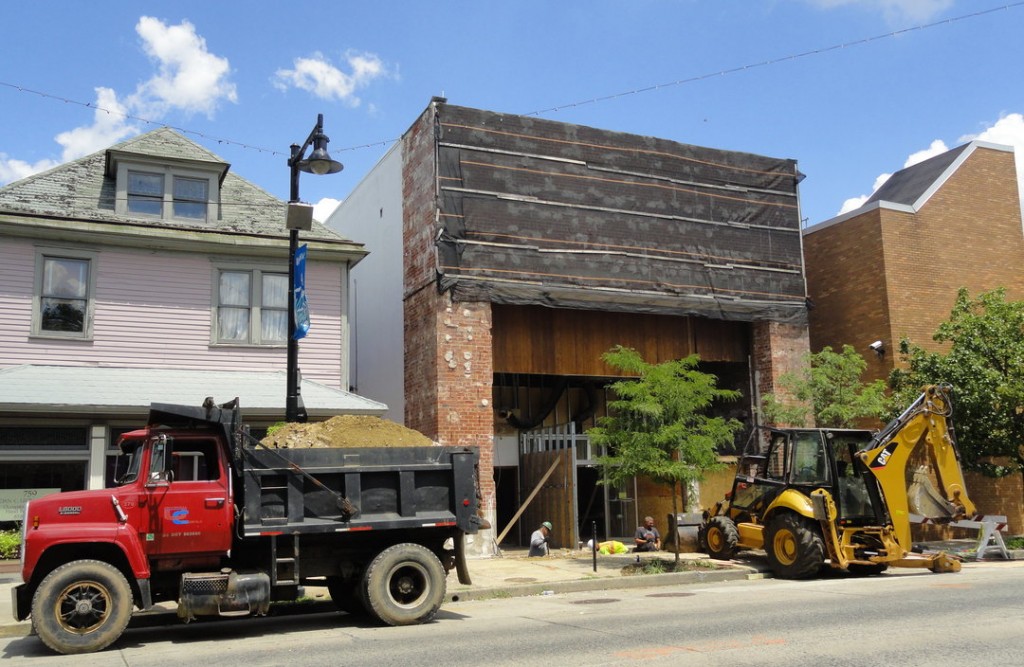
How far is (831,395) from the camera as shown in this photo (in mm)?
20250

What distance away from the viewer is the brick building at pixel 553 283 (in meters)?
19.5

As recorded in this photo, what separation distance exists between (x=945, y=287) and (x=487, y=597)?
1609cm

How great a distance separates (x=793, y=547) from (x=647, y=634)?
258 inches

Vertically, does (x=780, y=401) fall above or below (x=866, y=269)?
below

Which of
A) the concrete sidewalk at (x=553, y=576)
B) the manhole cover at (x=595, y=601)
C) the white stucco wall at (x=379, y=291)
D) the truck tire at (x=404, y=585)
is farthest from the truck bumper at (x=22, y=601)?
the white stucco wall at (x=379, y=291)

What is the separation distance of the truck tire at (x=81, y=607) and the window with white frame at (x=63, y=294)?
31.7ft

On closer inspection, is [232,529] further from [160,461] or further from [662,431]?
[662,431]

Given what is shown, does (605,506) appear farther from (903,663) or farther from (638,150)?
(903,663)

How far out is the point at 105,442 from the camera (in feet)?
56.7

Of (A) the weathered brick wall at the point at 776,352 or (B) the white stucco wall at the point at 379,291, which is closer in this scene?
(B) the white stucco wall at the point at 379,291

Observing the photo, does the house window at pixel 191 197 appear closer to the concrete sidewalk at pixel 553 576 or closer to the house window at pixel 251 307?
the house window at pixel 251 307

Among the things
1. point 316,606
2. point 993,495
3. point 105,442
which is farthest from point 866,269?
point 105,442

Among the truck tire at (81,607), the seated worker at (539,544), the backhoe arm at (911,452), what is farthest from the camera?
the seated worker at (539,544)

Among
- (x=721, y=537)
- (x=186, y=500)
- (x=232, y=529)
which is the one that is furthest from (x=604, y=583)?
(x=186, y=500)
